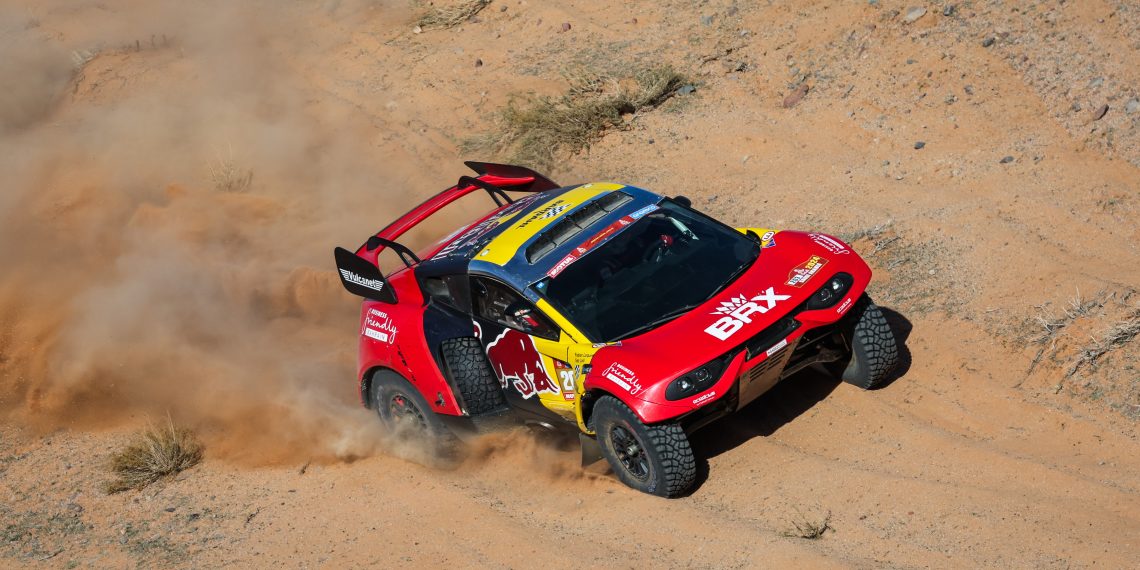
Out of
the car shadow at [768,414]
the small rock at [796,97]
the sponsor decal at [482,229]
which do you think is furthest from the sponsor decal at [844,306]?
the small rock at [796,97]

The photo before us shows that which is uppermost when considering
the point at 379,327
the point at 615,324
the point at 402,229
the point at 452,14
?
the point at 452,14

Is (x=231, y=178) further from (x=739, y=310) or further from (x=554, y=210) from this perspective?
(x=739, y=310)

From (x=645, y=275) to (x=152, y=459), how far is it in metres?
4.27

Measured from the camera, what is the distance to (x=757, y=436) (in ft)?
26.4

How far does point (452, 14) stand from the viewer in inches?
674

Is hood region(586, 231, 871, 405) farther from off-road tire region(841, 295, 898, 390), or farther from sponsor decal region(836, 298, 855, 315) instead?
off-road tire region(841, 295, 898, 390)

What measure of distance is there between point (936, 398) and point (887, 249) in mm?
2233

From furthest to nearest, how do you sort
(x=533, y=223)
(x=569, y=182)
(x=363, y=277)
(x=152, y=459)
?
(x=569, y=182) < (x=152, y=459) < (x=363, y=277) < (x=533, y=223)

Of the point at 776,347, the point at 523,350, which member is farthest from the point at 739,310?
the point at 523,350

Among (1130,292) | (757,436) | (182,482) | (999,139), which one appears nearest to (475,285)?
(757,436)

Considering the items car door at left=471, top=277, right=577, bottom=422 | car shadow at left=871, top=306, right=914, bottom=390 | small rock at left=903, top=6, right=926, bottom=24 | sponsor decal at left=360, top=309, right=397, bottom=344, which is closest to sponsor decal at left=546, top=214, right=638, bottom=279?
car door at left=471, top=277, right=577, bottom=422

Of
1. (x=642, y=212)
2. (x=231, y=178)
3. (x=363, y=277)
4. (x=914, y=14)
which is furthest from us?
(x=231, y=178)

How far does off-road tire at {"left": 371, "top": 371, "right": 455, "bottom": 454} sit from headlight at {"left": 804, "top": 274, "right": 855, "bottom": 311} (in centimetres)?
281

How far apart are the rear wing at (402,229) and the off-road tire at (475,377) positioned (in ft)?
2.87
